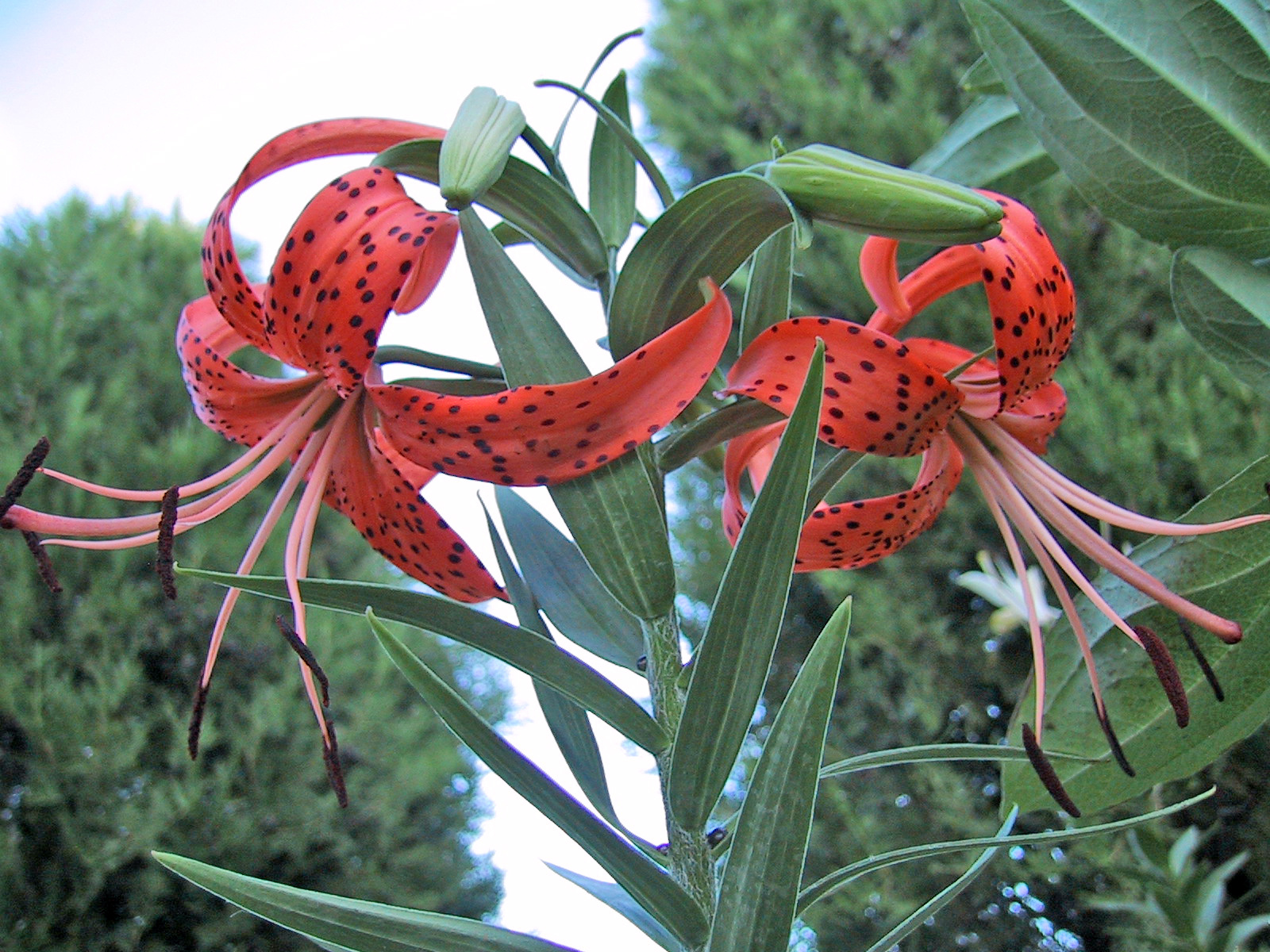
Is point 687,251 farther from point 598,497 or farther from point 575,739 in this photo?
point 575,739

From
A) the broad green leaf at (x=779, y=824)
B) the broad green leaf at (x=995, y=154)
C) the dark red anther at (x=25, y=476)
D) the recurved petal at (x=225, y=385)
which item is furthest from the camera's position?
the broad green leaf at (x=995, y=154)

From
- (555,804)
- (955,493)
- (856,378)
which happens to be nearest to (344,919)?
(555,804)

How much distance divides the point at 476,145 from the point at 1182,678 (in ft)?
1.43

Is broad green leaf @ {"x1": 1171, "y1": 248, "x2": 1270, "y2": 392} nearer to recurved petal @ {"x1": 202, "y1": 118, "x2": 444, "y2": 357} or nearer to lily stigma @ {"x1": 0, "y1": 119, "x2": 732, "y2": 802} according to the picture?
lily stigma @ {"x1": 0, "y1": 119, "x2": 732, "y2": 802}

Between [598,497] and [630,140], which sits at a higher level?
[630,140]

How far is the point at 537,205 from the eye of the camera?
1.63ft

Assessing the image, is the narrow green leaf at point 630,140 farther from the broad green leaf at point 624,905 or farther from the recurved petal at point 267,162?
the broad green leaf at point 624,905

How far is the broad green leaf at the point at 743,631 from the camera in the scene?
0.35 m

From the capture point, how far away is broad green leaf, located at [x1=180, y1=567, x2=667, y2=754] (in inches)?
14.8

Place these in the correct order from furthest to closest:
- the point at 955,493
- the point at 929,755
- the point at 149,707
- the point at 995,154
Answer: the point at 955,493 → the point at 149,707 → the point at 995,154 → the point at 929,755

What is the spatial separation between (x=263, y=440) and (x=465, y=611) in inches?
7.9

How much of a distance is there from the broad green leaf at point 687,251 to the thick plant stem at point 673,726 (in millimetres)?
131

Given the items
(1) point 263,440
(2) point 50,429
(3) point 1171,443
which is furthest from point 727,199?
(2) point 50,429

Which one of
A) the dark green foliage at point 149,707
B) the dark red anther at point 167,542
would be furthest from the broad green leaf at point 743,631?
the dark green foliage at point 149,707
